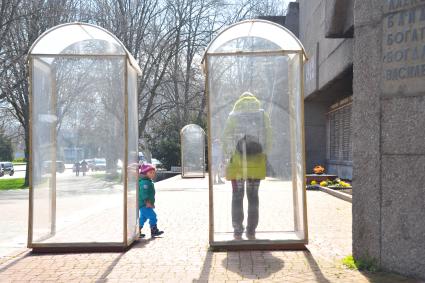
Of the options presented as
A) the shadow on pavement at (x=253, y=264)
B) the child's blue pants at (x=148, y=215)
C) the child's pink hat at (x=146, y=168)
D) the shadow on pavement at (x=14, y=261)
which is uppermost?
the child's pink hat at (x=146, y=168)

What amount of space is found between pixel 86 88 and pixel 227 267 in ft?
10.8

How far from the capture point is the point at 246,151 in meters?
7.38

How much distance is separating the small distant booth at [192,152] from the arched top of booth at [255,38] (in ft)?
72.6

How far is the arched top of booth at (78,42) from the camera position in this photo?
731 cm

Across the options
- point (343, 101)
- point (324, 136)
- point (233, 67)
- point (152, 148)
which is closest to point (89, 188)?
point (233, 67)

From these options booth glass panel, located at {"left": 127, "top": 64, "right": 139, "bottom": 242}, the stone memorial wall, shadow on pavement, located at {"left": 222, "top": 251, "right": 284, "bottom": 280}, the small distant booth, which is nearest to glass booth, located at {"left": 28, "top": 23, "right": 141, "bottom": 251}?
booth glass panel, located at {"left": 127, "top": 64, "right": 139, "bottom": 242}

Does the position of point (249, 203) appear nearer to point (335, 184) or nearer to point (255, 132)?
point (255, 132)

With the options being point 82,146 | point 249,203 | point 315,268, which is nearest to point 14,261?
point 82,146

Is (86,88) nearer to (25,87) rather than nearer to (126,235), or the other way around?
(126,235)

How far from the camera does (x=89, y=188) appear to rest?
7918 millimetres

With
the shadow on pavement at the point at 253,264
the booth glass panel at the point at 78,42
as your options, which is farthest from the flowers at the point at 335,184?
the booth glass panel at the point at 78,42

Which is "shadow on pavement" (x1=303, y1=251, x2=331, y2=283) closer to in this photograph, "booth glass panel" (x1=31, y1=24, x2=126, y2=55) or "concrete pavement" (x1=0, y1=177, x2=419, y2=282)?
"concrete pavement" (x1=0, y1=177, x2=419, y2=282)

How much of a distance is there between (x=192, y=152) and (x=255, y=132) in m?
22.5

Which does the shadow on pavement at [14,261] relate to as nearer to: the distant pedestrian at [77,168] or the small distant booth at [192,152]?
the distant pedestrian at [77,168]
